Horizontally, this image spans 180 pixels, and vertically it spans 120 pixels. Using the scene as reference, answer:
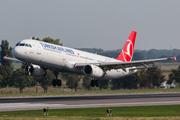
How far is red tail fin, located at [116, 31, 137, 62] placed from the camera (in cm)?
7009

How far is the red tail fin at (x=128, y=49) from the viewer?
230 ft

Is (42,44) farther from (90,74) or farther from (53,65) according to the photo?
(90,74)

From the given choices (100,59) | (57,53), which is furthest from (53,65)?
(100,59)

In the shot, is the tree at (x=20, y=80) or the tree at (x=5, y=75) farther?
the tree at (x=5, y=75)

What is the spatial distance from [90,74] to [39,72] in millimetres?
9258

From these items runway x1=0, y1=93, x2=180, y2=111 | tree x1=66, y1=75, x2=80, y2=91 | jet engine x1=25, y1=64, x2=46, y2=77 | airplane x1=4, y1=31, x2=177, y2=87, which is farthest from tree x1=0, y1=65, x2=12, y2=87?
runway x1=0, y1=93, x2=180, y2=111

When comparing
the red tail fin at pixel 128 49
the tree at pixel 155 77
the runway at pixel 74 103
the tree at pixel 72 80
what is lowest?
the runway at pixel 74 103

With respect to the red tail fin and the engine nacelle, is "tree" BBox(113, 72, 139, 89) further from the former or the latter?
the engine nacelle

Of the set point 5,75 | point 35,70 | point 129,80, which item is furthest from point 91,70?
point 5,75

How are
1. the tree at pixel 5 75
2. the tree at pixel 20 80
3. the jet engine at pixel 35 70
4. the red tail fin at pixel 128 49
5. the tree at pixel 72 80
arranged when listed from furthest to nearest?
the tree at pixel 5 75, the tree at pixel 20 80, the tree at pixel 72 80, the red tail fin at pixel 128 49, the jet engine at pixel 35 70

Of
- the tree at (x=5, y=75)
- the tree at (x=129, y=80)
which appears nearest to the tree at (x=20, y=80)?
the tree at (x=5, y=75)

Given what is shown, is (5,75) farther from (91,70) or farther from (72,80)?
(91,70)

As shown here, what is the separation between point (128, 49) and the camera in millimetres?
71688

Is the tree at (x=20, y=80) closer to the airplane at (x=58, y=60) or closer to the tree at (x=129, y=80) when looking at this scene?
the tree at (x=129, y=80)
